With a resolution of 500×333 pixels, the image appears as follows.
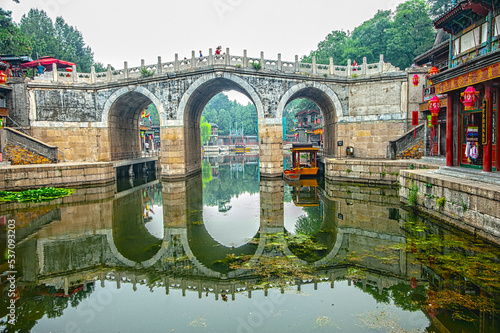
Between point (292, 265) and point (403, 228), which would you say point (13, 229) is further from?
point (403, 228)

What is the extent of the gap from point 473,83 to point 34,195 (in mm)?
18410

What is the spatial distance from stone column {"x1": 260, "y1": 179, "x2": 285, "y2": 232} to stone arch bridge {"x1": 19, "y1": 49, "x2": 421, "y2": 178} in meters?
2.33

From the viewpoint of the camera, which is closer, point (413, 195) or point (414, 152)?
point (413, 195)

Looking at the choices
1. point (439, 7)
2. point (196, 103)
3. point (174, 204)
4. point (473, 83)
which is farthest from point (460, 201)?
point (439, 7)

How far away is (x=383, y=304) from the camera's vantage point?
5.49m

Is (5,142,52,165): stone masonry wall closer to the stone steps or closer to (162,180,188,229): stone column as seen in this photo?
(162,180,188,229): stone column

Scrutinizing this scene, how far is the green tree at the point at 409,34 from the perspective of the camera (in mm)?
32344

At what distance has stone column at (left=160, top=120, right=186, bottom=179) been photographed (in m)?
21.0

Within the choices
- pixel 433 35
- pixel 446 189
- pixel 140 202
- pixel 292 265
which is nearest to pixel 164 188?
pixel 140 202

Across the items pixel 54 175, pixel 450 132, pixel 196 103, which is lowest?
pixel 54 175

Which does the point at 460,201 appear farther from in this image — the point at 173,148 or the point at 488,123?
the point at 173,148

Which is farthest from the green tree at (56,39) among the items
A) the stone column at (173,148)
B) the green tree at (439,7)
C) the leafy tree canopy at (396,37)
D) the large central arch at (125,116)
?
the green tree at (439,7)

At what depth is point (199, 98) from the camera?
2439cm

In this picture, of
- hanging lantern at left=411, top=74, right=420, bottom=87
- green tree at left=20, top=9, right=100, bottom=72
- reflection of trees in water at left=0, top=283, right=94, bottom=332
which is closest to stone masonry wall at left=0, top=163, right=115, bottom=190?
reflection of trees in water at left=0, top=283, right=94, bottom=332
